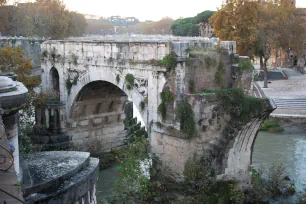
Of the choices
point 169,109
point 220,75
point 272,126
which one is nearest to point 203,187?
point 169,109

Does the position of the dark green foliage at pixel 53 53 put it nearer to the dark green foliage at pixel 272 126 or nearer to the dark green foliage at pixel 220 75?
the dark green foliage at pixel 220 75

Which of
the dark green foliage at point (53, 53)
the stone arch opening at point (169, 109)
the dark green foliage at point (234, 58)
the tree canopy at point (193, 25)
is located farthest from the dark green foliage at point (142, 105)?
the tree canopy at point (193, 25)

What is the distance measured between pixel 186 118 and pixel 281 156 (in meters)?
7.07

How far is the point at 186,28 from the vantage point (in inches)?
2194

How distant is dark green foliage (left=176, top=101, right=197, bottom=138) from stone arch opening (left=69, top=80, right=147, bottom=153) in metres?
5.24

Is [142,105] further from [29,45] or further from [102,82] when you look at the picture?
[29,45]

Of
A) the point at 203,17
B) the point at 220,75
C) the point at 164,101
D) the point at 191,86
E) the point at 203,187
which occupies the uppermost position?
the point at 203,17

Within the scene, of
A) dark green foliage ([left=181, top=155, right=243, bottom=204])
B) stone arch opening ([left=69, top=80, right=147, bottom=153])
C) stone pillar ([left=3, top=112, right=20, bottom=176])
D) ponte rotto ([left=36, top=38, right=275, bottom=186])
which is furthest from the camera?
stone arch opening ([left=69, top=80, right=147, bottom=153])

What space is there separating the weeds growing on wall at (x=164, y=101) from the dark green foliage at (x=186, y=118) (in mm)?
390

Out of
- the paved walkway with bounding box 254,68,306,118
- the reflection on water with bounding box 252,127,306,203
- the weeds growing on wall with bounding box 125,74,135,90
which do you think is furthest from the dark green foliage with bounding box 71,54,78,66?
the paved walkway with bounding box 254,68,306,118

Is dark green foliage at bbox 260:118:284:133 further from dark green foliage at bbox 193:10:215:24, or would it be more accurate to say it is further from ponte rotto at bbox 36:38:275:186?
dark green foliage at bbox 193:10:215:24

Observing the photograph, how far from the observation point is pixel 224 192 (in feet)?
36.9

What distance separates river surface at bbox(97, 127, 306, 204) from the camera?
13.6 m

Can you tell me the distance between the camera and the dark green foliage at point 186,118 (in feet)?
35.6
